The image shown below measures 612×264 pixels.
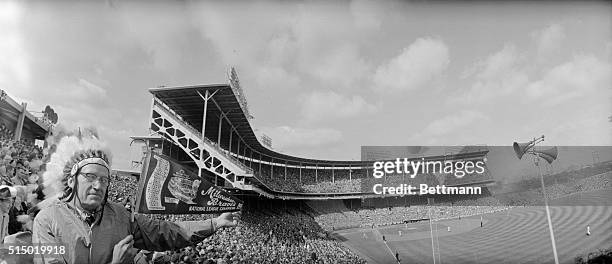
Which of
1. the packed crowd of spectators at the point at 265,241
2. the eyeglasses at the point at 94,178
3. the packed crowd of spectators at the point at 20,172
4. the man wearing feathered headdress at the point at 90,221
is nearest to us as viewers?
the man wearing feathered headdress at the point at 90,221

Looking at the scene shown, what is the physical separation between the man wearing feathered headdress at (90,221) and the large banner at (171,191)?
713mm

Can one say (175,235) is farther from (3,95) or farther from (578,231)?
(578,231)

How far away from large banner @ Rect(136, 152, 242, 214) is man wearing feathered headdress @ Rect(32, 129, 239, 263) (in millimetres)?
713

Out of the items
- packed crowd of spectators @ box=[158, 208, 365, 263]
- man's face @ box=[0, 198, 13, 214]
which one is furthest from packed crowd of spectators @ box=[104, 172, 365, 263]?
man's face @ box=[0, 198, 13, 214]

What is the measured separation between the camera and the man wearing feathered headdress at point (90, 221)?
5.59 feet

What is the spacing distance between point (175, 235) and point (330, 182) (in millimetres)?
19231

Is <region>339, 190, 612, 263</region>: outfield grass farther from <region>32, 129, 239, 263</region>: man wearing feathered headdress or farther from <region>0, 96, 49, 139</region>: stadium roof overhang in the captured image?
<region>32, 129, 239, 263</region>: man wearing feathered headdress

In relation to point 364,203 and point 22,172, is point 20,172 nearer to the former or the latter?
point 22,172

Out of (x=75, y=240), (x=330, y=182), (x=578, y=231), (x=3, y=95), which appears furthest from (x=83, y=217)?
(x=330, y=182)

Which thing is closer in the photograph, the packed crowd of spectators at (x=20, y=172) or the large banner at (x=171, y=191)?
the packed crowd of spectators at (x=20, y=172)

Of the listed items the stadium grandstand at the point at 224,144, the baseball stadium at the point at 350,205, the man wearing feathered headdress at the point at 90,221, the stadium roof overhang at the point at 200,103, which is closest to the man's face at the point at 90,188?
the man wearing feathered headdress at the point at 90,221

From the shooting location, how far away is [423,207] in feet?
58.7

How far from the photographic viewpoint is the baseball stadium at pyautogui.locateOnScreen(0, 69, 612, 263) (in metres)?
10.1

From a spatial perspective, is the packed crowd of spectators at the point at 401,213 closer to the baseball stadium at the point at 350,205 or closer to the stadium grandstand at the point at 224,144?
the baseball stadium at the point at 350,205
